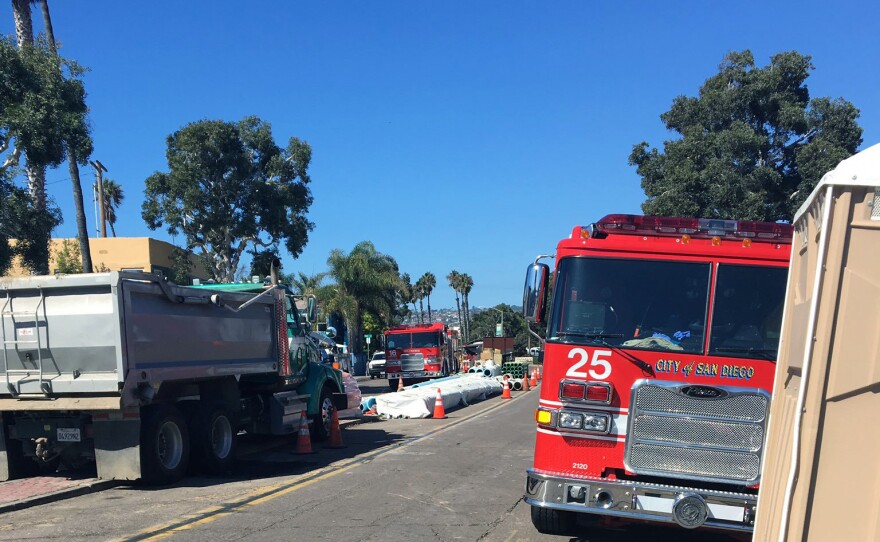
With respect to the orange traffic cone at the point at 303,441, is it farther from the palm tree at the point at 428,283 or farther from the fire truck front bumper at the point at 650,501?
the palm tree at the point at 428,283

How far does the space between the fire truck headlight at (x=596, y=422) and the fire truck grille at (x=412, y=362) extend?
2852 cm

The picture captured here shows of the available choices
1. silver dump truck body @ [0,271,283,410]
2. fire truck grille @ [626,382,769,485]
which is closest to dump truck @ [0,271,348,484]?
silver dump truck body @ [0,271,283,410]

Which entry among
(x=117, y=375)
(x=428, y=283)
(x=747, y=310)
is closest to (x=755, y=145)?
(x=747, y=310)

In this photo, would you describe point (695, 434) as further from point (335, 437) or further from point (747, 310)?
point (335, 437)

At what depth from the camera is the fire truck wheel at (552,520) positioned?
263 inches

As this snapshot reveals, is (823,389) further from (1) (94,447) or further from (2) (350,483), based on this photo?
(1) (94,447)

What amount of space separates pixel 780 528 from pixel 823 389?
2.14 feet

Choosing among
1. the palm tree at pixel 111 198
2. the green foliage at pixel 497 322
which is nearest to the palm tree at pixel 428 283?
the green foliage at pixel 497 322

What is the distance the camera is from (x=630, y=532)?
7.45 m

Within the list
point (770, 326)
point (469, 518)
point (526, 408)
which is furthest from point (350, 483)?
point (526, 408)

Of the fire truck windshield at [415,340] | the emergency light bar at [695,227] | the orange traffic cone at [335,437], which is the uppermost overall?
the emergency light bar at [695,227]

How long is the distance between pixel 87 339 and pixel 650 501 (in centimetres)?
677

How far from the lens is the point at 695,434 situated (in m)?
6.04

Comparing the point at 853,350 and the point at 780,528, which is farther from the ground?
the point at 853,350
